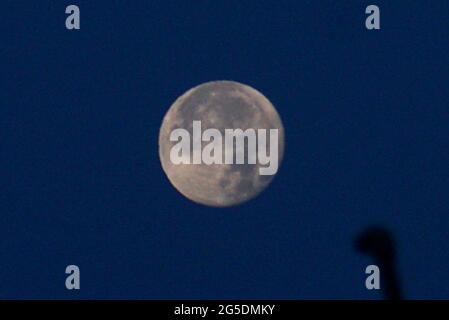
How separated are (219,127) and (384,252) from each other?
48.3 ft

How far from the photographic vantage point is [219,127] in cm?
2175

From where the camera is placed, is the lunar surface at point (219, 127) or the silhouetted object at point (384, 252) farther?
the lunar surface at point (219, 127)

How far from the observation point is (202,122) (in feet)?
71.9

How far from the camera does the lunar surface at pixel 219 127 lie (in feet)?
73.3

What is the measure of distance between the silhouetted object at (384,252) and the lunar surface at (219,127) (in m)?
14.2

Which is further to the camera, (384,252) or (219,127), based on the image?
(219,127)

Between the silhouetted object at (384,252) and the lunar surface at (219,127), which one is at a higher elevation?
the lunar surface at (219,127)

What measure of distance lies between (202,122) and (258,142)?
62.8 inches

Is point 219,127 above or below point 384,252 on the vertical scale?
above

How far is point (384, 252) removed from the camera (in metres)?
7.20

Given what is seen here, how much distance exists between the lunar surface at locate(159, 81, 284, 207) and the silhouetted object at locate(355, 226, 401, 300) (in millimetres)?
14160

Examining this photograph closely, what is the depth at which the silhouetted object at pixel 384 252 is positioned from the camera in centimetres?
689
